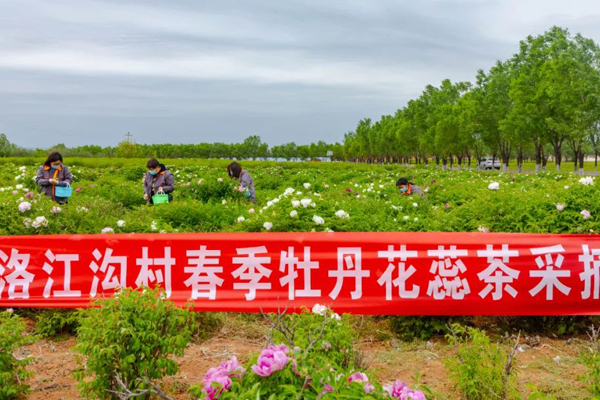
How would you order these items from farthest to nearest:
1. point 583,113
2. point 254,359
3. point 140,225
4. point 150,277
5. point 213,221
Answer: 1. point 583,113
2. point 213,221
3. point 140,225
4. point 150,277
5. point 254,359

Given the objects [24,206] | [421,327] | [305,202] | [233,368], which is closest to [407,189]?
[305,202]

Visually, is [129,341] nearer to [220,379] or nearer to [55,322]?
[220,379]

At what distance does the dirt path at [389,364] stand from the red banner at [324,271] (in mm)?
326

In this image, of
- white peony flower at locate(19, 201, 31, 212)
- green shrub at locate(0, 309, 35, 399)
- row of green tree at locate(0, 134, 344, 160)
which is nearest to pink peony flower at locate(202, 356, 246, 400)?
green shrub at locate(0, 309, 35, 399)

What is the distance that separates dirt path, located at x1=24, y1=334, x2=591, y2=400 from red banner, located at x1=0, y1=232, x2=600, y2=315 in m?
0.33

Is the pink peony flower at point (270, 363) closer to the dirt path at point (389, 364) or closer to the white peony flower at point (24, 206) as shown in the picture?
the dirt path at point (389, 364)

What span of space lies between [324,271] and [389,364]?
3.43 feet

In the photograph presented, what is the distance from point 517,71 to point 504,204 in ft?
137

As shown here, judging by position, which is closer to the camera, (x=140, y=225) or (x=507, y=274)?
(x=507, y=274)

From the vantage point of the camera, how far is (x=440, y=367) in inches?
147

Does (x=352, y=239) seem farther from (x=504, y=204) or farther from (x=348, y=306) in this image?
(x=504, y=204)

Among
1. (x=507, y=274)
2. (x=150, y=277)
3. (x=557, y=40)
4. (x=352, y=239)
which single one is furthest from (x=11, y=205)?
(x=557, y=40)

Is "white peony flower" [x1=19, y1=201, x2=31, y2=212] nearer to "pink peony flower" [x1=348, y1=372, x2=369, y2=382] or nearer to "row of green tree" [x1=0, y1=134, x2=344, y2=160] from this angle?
"pink peony flower" [x1=348, y1=372, x2=369, y2=382]

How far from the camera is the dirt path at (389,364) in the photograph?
336cm
